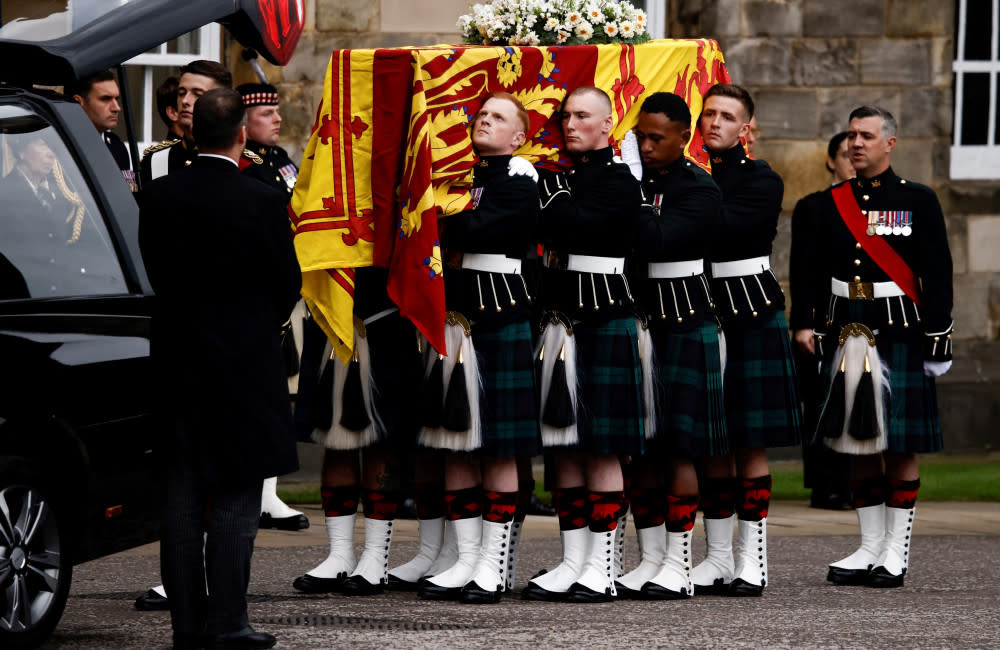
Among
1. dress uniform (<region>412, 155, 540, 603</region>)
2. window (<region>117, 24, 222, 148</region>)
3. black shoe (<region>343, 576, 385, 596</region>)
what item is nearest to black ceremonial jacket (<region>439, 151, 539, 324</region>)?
dress uniform (<region>412, 155, 540, 603</region>)

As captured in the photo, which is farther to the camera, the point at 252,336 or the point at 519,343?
the point at 519,343

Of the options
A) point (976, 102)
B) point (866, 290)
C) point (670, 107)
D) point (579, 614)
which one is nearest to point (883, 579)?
point (866, 290)

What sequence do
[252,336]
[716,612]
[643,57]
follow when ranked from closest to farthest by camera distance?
[252,336] < [716,612] < [643,57]

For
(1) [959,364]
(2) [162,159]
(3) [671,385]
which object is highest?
(2) [162,159]

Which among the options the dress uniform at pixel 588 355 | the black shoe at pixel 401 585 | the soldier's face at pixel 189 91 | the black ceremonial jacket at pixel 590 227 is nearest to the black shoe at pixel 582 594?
the dress uniform at pixel 588 355

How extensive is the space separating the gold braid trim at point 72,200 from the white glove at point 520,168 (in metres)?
1.61

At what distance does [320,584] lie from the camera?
6.92 metres

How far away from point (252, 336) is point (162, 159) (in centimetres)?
196

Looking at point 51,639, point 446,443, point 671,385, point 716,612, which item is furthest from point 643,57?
point 51,639

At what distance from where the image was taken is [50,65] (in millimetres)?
5922

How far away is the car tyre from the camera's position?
5352 mm

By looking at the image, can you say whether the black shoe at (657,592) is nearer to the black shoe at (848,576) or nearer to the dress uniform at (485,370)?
the dress uniform at (485,370)

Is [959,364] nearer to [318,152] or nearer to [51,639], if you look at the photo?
[318,152]

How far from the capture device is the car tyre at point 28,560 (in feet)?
17.6
